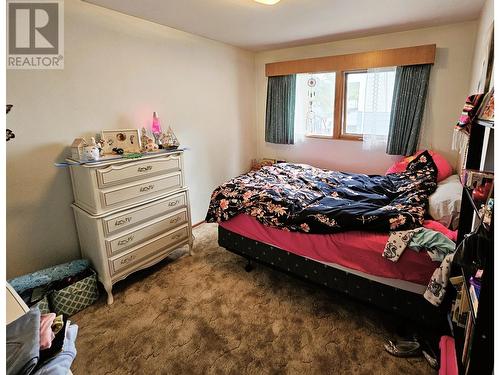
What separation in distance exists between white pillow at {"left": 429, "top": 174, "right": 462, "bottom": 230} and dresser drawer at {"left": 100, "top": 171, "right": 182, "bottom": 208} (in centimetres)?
215

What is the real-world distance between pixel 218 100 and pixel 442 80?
260 centimetres

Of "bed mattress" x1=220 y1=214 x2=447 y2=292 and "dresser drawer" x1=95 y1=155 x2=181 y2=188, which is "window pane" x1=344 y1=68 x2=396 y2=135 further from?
"dresser drawer" x1=95 y1=155 x2=181 y2=188

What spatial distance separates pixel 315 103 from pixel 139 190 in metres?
2.66

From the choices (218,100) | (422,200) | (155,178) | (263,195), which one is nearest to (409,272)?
(422,200)

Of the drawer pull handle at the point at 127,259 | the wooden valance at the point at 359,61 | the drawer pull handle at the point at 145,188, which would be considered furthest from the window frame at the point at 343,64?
the drawer pull handle at the point at 127,259

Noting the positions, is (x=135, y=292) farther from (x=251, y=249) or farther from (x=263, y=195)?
(x=263, y=195)

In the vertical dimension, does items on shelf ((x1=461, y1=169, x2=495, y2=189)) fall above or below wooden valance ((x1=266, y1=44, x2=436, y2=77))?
below

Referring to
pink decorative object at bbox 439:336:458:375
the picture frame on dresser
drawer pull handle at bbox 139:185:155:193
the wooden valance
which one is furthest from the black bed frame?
the wooden valance

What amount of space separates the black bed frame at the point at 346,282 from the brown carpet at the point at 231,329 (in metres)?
0.19

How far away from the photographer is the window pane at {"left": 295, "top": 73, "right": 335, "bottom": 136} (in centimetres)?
361

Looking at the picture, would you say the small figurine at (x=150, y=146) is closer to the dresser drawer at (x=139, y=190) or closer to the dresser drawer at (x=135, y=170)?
the dresser drawer at (x=135, y=170)

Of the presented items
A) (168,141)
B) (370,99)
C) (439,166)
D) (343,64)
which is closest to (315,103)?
(343,64)

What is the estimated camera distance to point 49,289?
6.33 ft

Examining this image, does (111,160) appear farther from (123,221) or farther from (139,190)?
(123,221)
